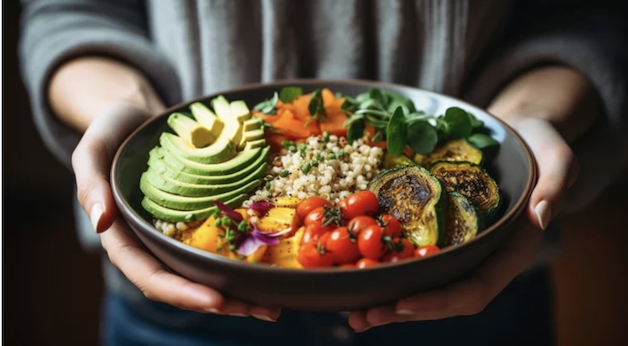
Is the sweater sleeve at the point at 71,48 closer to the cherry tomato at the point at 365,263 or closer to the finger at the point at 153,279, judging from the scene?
the finger at the point at 153,279

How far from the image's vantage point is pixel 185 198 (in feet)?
4.07

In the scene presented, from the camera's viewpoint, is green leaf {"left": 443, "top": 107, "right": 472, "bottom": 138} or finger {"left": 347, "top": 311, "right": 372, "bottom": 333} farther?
green leaf {"left": 443, "top": 107, "right": 472, "bottom": 138}

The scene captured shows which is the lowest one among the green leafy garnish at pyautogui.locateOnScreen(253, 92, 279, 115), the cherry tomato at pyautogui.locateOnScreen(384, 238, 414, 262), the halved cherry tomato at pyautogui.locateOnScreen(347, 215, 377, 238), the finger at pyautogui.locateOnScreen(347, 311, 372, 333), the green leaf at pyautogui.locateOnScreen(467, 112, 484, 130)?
the finger at pyautogui.locateOnScreen(347, 311, 372, 333)

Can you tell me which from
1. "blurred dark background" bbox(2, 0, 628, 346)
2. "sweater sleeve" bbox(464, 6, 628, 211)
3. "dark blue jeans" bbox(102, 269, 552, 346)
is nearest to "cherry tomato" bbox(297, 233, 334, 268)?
"dark blue jeans" bbox(102, 269, 552, 346)

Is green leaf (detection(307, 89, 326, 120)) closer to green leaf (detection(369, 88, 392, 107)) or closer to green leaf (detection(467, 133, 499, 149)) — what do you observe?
green leaf (detection(369, 88, 392, 107))

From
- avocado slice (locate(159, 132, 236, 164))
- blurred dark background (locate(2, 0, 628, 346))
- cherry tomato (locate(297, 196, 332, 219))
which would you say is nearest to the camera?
cherry tomato (locate(297, 196, 332, 219))

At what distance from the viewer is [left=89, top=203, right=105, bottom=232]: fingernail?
119cm

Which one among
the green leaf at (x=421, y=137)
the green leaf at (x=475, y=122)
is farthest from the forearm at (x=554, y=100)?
the green leaf at (x=421, y=137)

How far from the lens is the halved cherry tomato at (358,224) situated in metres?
1.12

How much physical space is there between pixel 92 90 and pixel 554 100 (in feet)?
4.05

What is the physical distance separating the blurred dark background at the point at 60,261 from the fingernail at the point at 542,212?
84.9 inches

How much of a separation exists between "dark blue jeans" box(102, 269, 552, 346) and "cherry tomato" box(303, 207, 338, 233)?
0.63 metres

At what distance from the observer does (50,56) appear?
5.77 feet

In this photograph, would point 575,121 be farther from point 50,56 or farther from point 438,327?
point 50,56
